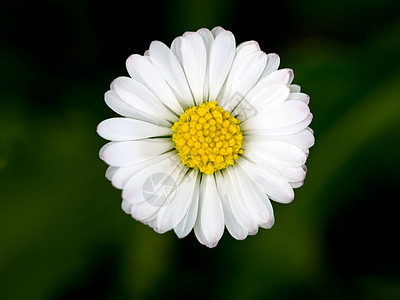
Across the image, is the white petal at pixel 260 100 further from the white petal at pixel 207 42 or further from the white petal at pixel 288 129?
the white petal at pixel 207 42

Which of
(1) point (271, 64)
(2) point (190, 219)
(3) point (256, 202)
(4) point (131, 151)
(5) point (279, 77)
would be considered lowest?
(2) point (190, 219)

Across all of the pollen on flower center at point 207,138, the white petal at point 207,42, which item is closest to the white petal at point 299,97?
the pollen on flower center at point 207,138

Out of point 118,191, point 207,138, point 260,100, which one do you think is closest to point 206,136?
point 207,138

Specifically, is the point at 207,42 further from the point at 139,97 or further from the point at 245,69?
the point at 139,97

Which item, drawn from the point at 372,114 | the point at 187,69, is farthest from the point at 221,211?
the point at 372,114

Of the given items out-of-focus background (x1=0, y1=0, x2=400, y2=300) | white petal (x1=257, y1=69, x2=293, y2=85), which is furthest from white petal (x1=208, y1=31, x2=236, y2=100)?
out-of-focus background (x1=0, y1=0, x2=400, y2=300)

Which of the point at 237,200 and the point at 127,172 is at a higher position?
the point at 127,172

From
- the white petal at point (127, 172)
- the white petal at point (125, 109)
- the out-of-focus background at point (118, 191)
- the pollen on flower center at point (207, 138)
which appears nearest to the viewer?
the white petal at point (127, 172)

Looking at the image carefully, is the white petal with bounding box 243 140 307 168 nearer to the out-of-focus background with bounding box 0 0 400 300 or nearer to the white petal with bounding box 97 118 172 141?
the white petal with bounding box 97 118 172 141
